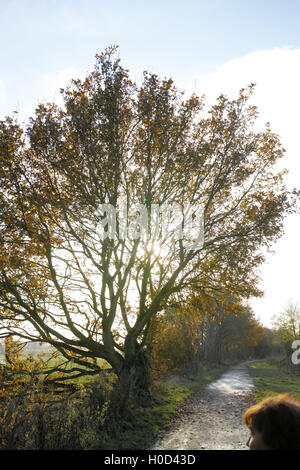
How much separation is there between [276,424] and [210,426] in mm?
9944

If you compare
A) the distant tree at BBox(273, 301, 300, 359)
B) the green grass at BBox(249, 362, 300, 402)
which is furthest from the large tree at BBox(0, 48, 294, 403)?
the distant tree at BBox(273, 301, 300, 359)

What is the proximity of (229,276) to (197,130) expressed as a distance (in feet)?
22.3

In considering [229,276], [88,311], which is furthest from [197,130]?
[88,311]

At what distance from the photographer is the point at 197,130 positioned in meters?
12.4

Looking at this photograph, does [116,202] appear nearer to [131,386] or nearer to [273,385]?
[131,386]

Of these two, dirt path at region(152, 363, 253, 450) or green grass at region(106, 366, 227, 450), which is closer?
green grass at region(106, 366, 227, 450)

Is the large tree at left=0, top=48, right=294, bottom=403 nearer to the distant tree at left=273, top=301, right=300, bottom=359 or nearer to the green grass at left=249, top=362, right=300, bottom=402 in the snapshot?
the green grass at left=249, top=362, right=300, bottom=402

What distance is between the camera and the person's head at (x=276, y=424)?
198 centimetres

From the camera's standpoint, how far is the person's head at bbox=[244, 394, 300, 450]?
1.98 metres

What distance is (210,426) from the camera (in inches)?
405

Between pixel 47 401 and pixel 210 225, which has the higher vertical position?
pixel 210 225

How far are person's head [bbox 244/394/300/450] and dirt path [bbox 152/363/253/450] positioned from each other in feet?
22.8

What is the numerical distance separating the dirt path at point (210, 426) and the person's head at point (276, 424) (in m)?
6.94

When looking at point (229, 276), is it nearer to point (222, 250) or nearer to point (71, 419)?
point (222, 250)
